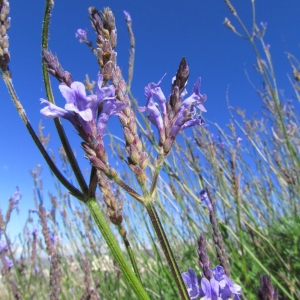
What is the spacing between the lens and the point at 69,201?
3834mm

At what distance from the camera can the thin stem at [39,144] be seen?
670mm

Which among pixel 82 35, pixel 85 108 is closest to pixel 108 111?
pixel 85 108

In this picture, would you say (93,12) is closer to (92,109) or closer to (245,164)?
(92,109)

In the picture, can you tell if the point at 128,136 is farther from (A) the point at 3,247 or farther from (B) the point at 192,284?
(A) the point at 3,247

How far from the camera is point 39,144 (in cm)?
70

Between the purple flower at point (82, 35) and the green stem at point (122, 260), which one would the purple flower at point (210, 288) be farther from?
the purple flower at point (82, 35)

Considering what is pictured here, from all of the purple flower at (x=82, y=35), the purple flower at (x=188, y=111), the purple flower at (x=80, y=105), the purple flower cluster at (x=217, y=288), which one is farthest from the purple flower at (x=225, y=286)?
the purple flower at (x=82, y=35)

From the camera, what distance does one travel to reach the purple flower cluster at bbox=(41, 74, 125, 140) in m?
0.63

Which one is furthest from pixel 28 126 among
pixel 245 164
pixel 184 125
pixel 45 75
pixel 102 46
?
pixel 245 164

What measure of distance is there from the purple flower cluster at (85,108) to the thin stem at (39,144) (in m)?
0.09

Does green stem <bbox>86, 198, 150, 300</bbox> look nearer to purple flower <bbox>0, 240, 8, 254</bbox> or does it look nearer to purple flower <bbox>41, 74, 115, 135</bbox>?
purple flower <bbox>41, 74, 115, 135</bbox>

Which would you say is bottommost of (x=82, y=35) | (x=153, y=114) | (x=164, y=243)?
(x=164, y=243)

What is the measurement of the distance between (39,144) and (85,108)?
0.14 m

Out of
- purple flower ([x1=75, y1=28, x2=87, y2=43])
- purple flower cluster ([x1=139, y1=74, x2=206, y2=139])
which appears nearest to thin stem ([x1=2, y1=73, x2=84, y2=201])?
purple flower cluster ([x1=139, y1=74, x2=206, y2=139])
